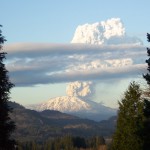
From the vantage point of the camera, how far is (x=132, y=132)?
4791 cm

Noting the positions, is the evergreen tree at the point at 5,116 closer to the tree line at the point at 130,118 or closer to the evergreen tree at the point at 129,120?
the tree line at the point at 130,118

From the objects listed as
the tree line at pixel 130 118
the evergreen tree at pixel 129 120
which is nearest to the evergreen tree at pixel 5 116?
the tree line at pixel 130 118

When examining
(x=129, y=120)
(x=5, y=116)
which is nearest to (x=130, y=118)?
(x=129, y=120)

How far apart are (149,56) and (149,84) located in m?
2.53

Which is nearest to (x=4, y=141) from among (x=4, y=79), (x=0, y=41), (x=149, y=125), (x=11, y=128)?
(x=11, y=128)

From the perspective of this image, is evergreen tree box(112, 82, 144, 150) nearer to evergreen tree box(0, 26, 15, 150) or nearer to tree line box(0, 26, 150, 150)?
tree line box(0, 26, 150, 150)

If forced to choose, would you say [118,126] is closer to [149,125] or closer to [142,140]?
[142,140]

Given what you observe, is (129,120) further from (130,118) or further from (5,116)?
(5,116)

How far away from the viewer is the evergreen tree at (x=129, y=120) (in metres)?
47.6

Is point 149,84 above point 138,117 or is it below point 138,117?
above

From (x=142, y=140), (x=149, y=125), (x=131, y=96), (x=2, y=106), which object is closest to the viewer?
(x=2, y=106)

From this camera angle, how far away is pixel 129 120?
48.7 meters

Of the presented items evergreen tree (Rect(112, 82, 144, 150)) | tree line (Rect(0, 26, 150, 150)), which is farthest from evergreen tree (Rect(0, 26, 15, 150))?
evergreen tree (Rect(112, 82, 144, 150))

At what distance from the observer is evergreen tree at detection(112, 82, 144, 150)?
47.6 m
